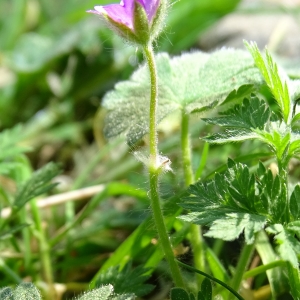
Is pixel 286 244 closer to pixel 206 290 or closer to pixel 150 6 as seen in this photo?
pixel 206 290

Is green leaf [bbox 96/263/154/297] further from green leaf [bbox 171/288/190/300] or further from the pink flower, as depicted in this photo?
the pink flower

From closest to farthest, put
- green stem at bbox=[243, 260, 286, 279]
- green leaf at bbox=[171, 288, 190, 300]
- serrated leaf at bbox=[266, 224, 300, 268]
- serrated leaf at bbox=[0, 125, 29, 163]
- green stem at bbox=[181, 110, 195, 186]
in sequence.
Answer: serrated leaf at bbox=[266, 224, 300, 268], green leaf at bbox=[171, 288, 190, 300], green stem at bbox=[243, 260, 286, 279], green stem at bbox=[181, 110, 195, 186], serrated leaf at bbox=[0, 125, 29, 163]

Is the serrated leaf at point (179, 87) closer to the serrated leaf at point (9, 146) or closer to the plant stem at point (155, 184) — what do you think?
the plant stem at point (155, 184)

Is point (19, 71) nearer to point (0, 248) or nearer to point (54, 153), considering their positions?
point (54, 153)

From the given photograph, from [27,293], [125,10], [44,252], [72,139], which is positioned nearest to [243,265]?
[27,293]

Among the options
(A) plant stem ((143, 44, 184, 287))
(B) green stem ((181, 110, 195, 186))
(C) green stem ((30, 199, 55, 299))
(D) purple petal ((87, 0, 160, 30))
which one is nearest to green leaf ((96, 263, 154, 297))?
(A) plant stem ((143, 44, 184, 287))
